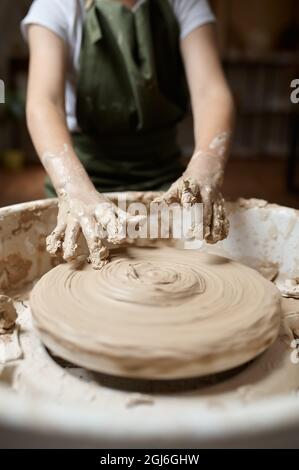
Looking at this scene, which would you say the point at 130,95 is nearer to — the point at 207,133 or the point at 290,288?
the point at 207,133

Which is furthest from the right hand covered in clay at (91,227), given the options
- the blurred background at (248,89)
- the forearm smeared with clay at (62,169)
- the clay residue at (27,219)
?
the blurred background at (248,89)

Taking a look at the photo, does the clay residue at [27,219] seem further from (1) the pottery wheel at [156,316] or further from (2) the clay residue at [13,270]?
(1) the pottery wheel at [156,316]

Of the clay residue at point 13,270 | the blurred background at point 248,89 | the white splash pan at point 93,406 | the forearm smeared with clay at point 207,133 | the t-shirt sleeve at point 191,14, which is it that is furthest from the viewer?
the blurred background at point 248,89

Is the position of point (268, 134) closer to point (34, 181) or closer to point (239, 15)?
point (239, 15)

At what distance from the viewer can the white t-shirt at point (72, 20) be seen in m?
1.31

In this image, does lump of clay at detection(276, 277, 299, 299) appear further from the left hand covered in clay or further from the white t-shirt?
the white t-shirt

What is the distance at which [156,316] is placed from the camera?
81cm

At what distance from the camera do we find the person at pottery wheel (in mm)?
1133

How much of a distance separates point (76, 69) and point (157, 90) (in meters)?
0.26

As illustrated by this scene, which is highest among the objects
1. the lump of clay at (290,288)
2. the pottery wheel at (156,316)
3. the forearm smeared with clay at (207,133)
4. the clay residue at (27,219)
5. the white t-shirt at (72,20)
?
the white t-shirt at (72,20)

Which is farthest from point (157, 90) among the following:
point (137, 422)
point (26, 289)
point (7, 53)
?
point (7, 53)

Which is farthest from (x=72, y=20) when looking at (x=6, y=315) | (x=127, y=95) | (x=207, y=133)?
(x=6, y=315)

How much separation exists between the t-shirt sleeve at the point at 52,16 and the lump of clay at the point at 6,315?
2.50 feet

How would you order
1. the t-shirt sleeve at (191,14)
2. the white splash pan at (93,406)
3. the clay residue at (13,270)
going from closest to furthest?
the white splash pan at (93,406), the clay residue at (13,270), the t-shirt sleeve at (191,14)
